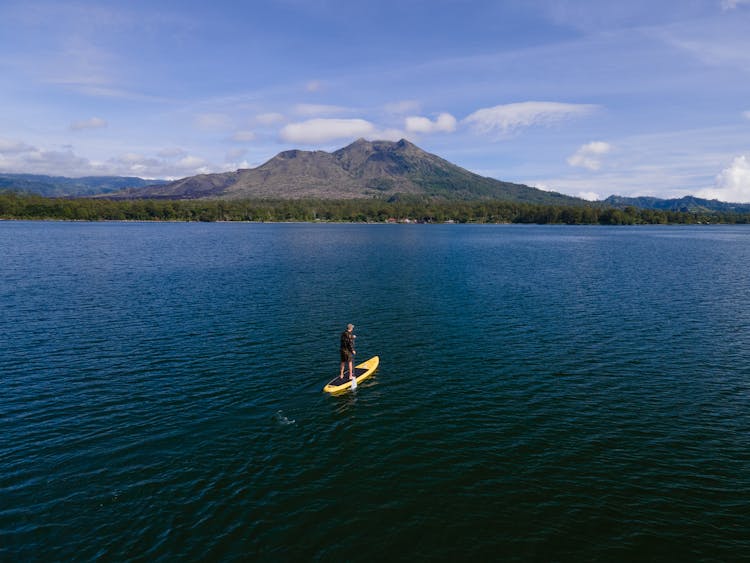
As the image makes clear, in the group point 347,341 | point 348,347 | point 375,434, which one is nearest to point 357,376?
point 348,347

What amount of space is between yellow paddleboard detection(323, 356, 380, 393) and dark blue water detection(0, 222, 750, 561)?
0.80m

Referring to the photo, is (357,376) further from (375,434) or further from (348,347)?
(375,434)

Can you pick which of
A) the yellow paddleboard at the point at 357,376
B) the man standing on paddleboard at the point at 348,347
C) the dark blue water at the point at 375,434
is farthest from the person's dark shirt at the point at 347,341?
the dark blue water at the point at 375,434

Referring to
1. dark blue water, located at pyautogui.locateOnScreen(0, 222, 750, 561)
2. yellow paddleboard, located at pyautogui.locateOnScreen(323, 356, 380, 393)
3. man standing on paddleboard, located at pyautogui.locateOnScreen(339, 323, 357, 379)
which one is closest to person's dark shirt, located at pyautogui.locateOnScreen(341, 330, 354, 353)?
man standing on paddleboard, located at pyautogui.locateOnScreen(339, 323, 357, 379)

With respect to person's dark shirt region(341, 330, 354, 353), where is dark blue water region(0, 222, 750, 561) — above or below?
below

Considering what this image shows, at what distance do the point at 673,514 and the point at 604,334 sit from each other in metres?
29.3

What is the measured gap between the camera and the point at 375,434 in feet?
82.0

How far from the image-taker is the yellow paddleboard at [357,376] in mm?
30558

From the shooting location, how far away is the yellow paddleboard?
1203 inches

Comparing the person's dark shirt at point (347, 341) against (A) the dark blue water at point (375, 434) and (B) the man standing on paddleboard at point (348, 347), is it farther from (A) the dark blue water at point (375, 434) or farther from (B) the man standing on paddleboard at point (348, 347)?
(A) the dark blue water at point (375, 434)

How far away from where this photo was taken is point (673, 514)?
1844 centimetres

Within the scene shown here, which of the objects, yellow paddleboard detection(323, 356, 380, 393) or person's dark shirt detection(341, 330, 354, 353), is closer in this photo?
yellow paddleboard detection(323, 356, 380, 393)

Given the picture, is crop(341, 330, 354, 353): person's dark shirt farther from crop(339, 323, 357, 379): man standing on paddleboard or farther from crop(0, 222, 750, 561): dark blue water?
crop(0, 222, 750, 561): dark blue water

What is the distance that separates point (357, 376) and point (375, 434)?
792 cm
